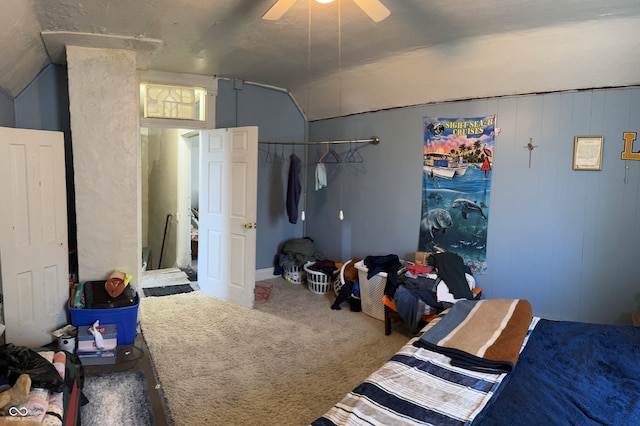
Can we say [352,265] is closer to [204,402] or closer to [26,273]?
[204,402]

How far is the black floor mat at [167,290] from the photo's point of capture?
4.77 meters

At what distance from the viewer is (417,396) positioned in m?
1.64

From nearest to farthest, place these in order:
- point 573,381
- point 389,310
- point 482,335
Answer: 1. point 573,381
2. point 482,335
3. point 389,310

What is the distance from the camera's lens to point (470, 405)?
5.20 ft

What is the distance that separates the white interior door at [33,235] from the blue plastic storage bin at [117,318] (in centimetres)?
23

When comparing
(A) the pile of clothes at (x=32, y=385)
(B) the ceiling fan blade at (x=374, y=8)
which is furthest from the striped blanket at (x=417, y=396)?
(B) the ceiling fan blade at (x=374, y=8)

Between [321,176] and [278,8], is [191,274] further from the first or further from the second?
[278,8]

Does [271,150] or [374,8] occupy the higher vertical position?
[374,8]

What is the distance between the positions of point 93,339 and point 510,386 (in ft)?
9.81

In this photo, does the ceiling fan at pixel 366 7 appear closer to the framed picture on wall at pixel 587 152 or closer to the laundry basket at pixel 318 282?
the framed picture on wall at pixel 587 152

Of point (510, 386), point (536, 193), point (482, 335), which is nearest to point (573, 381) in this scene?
point (510, 386)

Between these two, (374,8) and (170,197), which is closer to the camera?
(374,8)

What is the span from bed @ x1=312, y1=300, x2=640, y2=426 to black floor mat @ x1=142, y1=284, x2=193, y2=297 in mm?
3485

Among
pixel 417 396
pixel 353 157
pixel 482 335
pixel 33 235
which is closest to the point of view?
pixel 417 396
